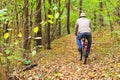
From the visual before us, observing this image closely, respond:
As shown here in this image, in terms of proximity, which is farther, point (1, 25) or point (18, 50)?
point (18, 50)

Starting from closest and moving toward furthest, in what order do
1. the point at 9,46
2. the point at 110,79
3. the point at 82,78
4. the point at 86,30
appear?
1. the point at 9,46
2. the point at 110,79
3. the point at 82,78
4. the point at 86,30

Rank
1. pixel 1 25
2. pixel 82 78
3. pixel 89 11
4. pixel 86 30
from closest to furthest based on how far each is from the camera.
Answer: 1. pixel 1 25
2. pixel 82 78
3. pixel 86 30
4. pixel 89 11

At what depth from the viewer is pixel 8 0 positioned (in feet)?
13.7

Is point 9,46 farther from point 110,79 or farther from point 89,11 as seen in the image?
point 89,11

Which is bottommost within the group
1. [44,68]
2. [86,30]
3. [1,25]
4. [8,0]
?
[44,68]

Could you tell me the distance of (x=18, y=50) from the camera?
4.51 m

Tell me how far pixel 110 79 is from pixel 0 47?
4054 mm

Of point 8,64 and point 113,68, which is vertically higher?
point 8,64

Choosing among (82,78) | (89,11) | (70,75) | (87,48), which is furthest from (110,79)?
(89,11)

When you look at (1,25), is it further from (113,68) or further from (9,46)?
(113,68)


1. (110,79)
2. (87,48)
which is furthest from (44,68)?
(110,79)

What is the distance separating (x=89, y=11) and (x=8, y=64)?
24.6m

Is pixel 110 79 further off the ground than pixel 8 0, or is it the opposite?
pixel 8 0

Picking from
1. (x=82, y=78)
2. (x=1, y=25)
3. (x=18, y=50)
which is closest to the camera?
(x=1, y=25)
